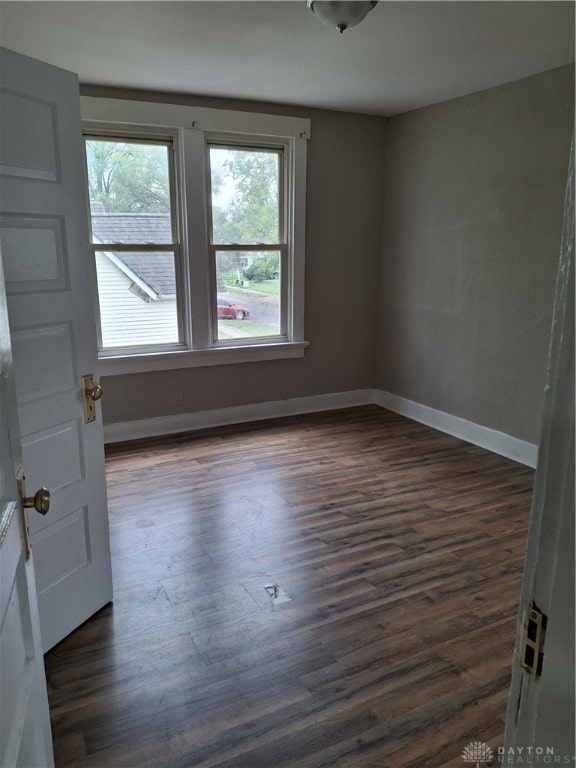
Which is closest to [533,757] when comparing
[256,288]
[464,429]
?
[464,429]

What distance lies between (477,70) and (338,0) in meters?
1.61

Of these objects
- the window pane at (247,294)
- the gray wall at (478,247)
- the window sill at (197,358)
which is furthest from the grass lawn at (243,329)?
the gray wall at (478,247)

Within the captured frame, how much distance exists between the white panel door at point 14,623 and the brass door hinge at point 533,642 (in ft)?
2.49

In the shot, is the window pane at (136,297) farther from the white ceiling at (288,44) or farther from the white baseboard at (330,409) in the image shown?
the white ceiling at (288,44)

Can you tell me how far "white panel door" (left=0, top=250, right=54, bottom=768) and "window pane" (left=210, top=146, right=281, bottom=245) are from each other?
3.56 metres

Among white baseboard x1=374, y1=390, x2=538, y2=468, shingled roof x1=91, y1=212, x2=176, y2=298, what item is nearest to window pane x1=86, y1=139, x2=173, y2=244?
shingled roof x1=91, y1=212, x2=176, y2=298

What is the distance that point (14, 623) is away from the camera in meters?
0.94

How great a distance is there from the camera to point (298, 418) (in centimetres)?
486

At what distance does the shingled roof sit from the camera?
393 centimetres

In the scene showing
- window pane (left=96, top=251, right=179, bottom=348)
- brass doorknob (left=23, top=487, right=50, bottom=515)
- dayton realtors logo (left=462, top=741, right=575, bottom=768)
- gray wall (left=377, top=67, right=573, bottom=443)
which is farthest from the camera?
window pane (left=96, top=251, right=179, bottom=348)

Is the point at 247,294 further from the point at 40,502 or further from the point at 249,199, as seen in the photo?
the point at 40,502

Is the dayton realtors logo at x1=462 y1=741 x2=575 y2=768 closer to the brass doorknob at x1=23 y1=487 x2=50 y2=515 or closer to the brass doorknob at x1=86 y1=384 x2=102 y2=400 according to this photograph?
the brass doorknob at x1=23 y1=487 x2=50 y2=515

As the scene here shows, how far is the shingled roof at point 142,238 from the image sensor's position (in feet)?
12.9

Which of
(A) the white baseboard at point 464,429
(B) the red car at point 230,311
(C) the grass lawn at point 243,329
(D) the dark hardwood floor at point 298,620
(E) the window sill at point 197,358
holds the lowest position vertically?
(D) the dark hardwood floor at point 298,620
